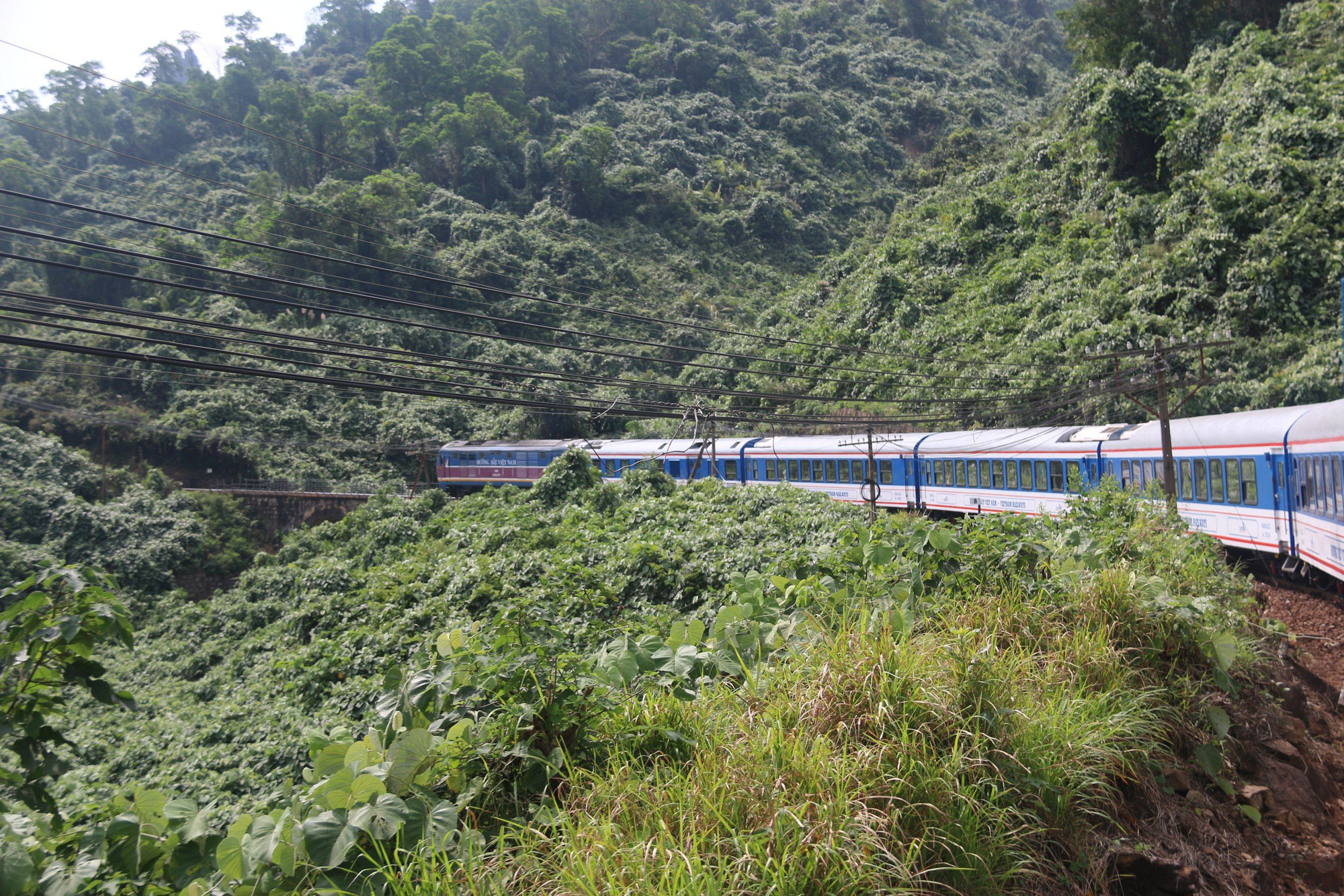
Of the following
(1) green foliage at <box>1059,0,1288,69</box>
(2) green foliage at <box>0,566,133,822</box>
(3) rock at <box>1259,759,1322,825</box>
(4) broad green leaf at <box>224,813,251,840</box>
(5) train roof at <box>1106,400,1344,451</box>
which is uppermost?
(1) green foliage at <box>1059,0,1288,69</box>

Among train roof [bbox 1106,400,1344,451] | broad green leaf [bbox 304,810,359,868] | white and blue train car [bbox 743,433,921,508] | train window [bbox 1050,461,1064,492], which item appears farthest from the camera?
white and blue train car [bbox 743,433,921,508]

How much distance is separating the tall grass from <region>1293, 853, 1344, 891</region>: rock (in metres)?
0.80

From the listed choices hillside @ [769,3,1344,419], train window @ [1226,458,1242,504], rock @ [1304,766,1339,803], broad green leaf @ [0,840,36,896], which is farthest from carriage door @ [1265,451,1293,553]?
broad green leaf @ [0,840,36,896]

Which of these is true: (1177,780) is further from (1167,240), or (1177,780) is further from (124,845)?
(1167,240)

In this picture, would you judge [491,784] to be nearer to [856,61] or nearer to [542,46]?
[542,46]

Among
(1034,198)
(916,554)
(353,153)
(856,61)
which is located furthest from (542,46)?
(916,554)

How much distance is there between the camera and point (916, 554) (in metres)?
4.98

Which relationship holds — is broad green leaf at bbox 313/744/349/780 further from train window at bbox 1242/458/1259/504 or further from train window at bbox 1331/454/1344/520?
train window at bbox 1242/458/1259/504

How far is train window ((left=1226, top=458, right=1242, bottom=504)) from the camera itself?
12.2 m

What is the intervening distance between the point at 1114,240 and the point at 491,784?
105 feet

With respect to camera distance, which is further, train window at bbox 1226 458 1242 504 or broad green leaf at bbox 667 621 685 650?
train window at bbox 1226 458 1242 504

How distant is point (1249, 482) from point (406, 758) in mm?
14151

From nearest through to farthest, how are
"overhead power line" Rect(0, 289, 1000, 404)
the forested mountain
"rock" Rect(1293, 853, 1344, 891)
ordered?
1. "rock" Rect(1293, 853, 1344, 891)
2. "overhead power line" Rect(0, 289, 1000, 404)
3. the forested mountain

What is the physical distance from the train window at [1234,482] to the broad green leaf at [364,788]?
14.4 metres
